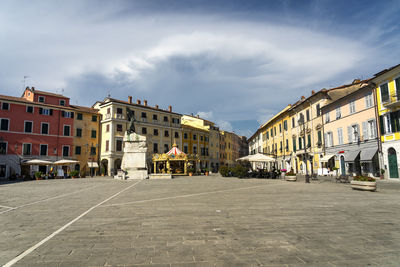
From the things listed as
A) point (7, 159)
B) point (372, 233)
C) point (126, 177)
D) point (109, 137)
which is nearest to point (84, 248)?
point (372, 233)

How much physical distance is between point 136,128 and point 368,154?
37.8 metres

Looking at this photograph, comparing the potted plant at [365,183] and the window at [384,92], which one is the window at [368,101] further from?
the potted plant at [365,183]

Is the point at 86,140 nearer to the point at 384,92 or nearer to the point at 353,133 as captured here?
the point at 353,133

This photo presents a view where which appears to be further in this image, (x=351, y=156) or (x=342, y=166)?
(x=342, y=166)

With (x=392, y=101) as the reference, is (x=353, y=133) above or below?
below

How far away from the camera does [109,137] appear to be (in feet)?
149

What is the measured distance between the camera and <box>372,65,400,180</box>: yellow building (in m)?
21.6

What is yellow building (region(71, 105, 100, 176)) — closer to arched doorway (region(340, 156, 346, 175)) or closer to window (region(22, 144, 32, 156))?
window (region(22, 144, 32, 156))

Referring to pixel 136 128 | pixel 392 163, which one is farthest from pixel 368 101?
pixel 136 128

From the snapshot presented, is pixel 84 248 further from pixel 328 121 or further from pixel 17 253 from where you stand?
pixel 328 121

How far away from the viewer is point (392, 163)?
22.2 metres

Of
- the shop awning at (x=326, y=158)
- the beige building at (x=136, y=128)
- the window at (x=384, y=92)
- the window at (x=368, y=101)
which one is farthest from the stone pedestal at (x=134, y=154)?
the window at (x=384, y=92)

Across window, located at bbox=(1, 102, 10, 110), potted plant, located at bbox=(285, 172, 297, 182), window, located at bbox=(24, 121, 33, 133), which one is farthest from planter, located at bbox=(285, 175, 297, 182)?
window, located at bbox=(1, 102, 10, 110)

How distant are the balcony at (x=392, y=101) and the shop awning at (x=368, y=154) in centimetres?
425
